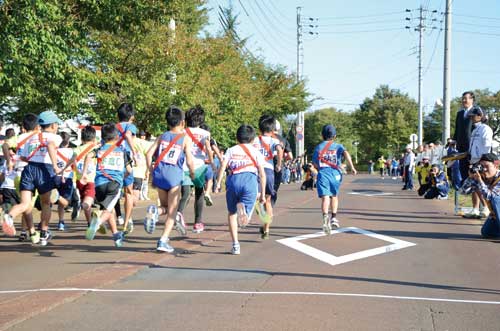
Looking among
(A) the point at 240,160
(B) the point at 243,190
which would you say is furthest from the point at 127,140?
(B) the point at 243,190

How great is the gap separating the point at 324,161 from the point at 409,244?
2.13 metres

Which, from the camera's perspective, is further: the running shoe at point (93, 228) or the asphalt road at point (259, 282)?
the running shoe at point (93, 228)

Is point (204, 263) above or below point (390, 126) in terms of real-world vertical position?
below

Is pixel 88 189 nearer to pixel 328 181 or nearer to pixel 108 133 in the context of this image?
pixel 108 133

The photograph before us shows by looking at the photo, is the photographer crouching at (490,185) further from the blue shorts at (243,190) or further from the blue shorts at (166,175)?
the blue shorts at (166,175)

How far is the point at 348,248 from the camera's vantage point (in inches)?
363

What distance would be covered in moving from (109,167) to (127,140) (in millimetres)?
740

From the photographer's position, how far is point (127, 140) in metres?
9.52

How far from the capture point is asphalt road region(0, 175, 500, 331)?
5.18 m

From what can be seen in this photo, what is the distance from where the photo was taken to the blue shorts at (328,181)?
10961 mm

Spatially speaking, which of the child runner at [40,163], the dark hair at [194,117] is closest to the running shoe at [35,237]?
the child runner at [40,163]

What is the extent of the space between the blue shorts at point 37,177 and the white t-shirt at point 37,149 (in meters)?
0.08

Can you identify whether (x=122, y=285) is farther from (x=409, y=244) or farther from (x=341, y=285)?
(x=409, y=244)

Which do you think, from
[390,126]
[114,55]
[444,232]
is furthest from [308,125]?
[444,232]
